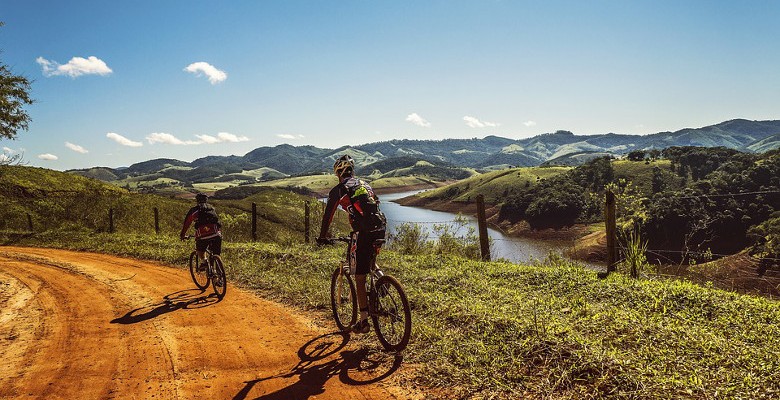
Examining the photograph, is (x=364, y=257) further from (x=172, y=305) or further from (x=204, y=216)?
(x=204, y=216)

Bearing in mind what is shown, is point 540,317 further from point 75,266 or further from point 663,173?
point 663,173

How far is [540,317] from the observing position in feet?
20.3

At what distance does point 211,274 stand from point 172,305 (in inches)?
44.8

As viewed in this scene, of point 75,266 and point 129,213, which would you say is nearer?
point 75,266

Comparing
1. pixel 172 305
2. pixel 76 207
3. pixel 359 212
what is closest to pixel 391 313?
pixel 359 212

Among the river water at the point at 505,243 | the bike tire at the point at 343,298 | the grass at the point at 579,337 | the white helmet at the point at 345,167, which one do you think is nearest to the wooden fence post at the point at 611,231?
the grass at the point at 579,337

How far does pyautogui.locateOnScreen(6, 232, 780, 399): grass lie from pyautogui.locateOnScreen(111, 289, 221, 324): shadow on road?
171cm

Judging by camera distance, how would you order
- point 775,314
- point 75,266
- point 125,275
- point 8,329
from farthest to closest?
1. point 75,266
2. point 125,275
3. point 8,329
4. point 775,314

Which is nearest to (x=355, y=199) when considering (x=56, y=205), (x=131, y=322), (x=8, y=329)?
(x=131, y=322)

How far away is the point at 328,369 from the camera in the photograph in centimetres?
559

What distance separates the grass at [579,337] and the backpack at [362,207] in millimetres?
1930

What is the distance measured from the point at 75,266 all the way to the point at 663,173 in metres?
132

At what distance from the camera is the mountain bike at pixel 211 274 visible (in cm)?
972

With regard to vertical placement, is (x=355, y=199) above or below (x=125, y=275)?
above
